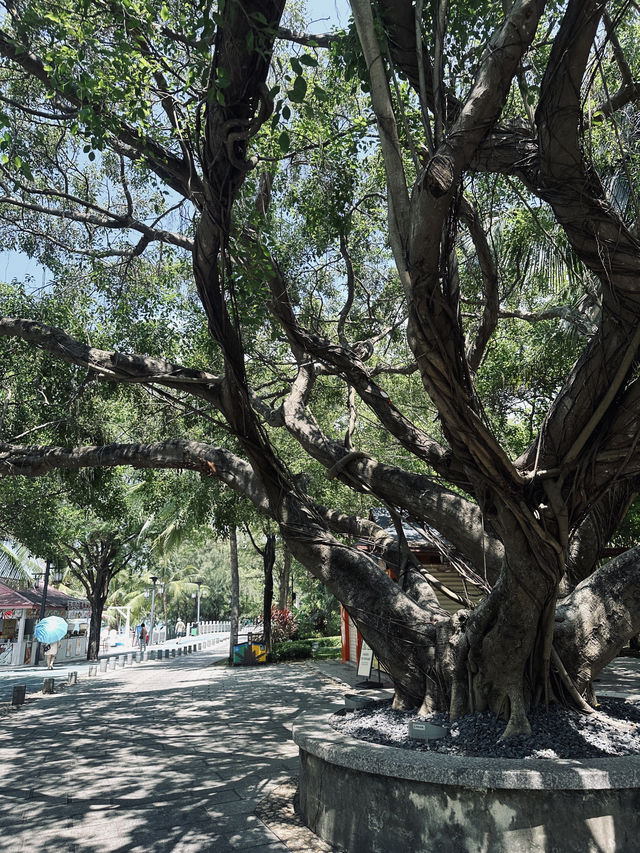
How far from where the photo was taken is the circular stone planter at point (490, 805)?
3434 mm

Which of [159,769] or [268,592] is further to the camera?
[268,592]

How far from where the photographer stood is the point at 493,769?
3.55m

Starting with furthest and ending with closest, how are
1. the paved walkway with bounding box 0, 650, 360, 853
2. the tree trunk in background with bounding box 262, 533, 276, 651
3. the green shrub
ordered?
the tree trunk in background with bounding box 262, 533, 276, 651, the green shrub, the paved walkway with bounding box 0, 650, 360, 853

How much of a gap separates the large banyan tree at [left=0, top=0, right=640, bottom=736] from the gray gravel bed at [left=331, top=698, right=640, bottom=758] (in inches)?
5.6

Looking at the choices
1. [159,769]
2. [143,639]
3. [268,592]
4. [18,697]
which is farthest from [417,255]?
[143,639]

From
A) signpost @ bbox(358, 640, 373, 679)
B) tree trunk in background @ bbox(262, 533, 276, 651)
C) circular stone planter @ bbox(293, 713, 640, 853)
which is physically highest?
tree trunk in background @ bbox(262, 533, 276, 651)

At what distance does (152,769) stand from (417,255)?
18.5 ft

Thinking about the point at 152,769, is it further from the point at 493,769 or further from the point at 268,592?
the point at 268,592

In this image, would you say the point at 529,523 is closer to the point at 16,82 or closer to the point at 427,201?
the point at 427,201

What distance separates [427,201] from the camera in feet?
10.4

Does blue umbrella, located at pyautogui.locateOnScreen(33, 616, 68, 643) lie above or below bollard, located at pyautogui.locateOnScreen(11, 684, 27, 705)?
above

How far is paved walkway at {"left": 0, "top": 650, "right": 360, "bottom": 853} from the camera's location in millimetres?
4305

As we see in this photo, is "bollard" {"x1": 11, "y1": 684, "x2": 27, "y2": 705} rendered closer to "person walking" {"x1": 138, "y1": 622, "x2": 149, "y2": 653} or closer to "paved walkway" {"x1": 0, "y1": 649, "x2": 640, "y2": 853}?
"paved walkway" {"x1": 0, "y1": 649, "x2": 640, "y2": 853}

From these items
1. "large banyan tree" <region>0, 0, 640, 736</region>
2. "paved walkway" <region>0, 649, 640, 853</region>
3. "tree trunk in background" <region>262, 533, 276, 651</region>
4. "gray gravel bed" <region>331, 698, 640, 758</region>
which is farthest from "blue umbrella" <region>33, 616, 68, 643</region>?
"gray gravel bed" <region>331, 698, 640, 758</region>
